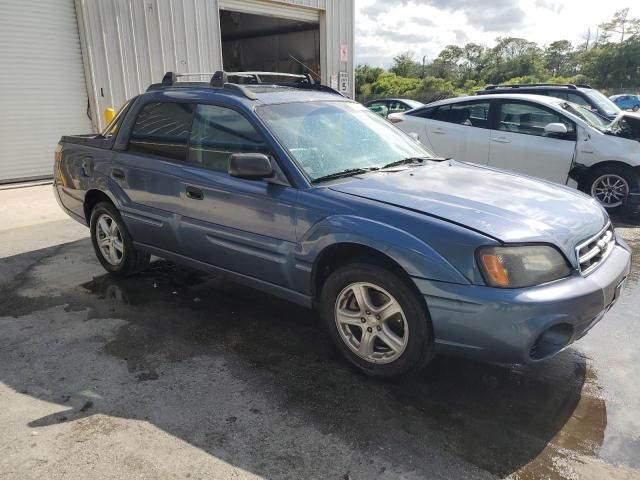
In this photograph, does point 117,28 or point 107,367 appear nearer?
point 107,367

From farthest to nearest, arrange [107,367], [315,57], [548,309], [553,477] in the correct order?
[315,57]
[107,367]
[548,309]
[553,477]

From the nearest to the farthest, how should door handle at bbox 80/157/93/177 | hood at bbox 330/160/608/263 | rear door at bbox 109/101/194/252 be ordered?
hood at bbox 330/160/608/263 → rear door at bbox 109/101/194/252 → door handle at bbox 80/157/93/177

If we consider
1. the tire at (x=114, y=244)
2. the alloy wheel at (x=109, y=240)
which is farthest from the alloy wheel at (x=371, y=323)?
the alloy wheel at (x=109, y=240)

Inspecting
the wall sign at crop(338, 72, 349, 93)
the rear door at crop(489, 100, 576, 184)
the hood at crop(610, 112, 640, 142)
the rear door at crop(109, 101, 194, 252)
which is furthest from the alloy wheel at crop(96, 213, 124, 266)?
the wall sign at crop(338, 72, 349, 93)

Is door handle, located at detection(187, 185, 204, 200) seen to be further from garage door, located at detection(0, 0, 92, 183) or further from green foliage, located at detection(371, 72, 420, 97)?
green foliage, located at detection(371, 72, 420, 97)

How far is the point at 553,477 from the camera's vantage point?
2299mm

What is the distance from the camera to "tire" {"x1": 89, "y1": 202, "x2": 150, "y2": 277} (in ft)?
15.2

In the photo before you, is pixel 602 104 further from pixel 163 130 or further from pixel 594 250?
pixel 163 130

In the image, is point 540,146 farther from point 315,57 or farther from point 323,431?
point 315,57

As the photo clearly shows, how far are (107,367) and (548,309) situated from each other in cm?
259

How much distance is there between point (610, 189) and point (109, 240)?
6.32m

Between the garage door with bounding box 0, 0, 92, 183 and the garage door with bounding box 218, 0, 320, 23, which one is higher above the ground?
the garage door with bounding box 218, 0, 320, 23

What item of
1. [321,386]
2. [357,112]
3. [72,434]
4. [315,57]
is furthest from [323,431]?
[315,57]

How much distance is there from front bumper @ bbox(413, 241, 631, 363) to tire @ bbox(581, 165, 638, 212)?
4.85m
